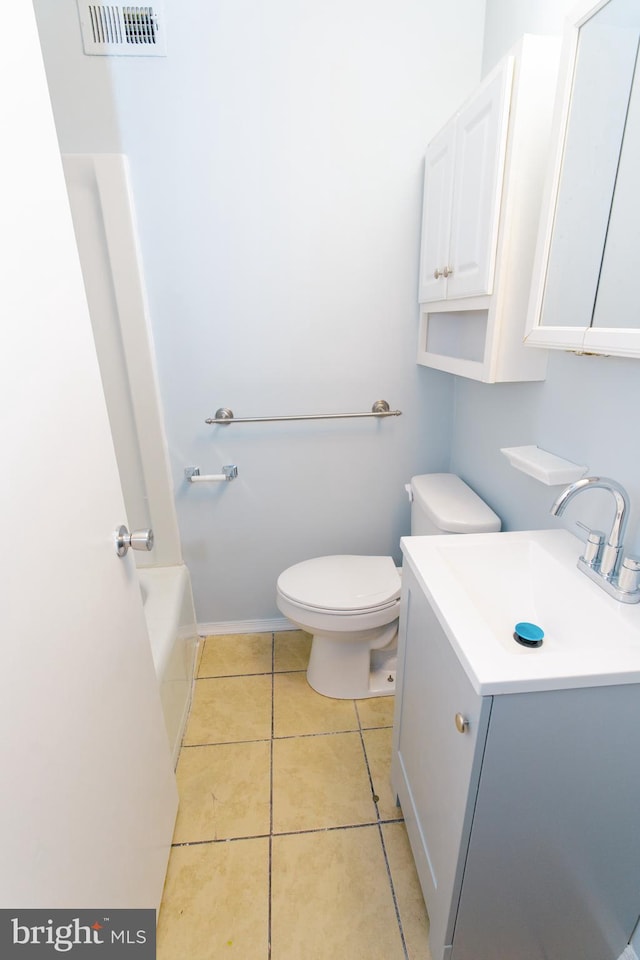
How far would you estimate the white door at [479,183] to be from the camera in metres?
1.04

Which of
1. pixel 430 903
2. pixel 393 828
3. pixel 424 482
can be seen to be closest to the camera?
pixel 430 903

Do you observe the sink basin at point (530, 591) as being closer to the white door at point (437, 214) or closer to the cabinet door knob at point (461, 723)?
the cabinet door knob at point (461, 723)

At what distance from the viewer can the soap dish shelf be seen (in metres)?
1.06

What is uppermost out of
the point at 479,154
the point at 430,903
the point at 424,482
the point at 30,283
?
the point at 479,154

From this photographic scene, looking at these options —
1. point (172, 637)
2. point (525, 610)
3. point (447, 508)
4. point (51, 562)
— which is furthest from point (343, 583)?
point (51, 562)

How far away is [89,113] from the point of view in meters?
1.44

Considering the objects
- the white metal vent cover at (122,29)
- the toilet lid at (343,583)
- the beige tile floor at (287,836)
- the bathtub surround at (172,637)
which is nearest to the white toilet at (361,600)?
the toilet lid at (343,583)

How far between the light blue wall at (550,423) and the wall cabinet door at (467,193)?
0.25 m

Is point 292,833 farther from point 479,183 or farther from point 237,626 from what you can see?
point 479,183

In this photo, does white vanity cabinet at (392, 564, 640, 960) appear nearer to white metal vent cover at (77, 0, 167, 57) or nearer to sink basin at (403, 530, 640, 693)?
sink basin at (403, 530, 640, 693)

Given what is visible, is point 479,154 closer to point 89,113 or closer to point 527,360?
point 527,360

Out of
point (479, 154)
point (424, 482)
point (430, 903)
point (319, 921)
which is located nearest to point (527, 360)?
point (479, 154)

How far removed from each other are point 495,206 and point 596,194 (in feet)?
0.81

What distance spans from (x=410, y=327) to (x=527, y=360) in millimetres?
640
